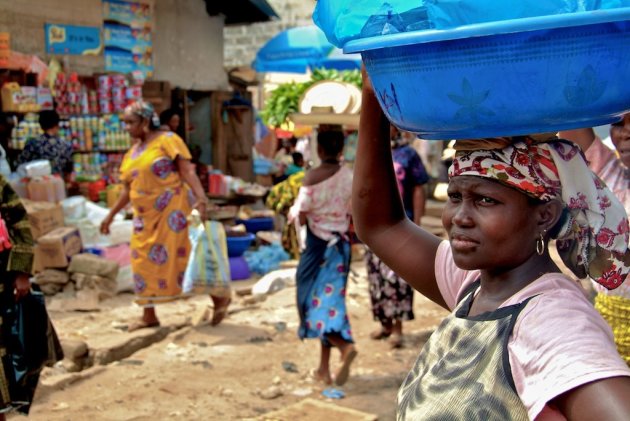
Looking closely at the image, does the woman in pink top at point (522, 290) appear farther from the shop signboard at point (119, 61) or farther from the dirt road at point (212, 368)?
the shop signboard at point (119, 61)

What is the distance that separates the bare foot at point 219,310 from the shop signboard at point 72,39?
4.47 m

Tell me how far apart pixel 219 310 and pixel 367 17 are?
636cm

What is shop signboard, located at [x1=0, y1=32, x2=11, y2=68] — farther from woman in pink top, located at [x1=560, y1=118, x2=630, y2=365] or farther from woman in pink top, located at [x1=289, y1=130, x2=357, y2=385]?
woman in pink top, located at [x1=560, y1=118, x2=630, y2=365]

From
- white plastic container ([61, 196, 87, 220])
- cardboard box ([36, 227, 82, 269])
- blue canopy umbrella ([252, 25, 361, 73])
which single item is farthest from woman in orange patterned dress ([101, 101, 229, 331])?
blue canopy umbrella ([252, 25, 361, 73])

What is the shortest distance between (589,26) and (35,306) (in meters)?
3.75

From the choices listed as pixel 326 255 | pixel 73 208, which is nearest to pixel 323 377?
pixel 326 255

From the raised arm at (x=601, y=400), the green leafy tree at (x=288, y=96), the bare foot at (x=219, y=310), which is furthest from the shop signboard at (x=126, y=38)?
the raised arm at (x=601, y=400)

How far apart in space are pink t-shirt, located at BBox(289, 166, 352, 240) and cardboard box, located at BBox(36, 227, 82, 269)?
338 centimetres

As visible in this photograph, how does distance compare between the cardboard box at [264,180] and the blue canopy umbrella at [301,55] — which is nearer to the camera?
the blue canopy umbrella at [301,55]

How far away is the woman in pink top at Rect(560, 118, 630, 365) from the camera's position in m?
Answer: 2.89

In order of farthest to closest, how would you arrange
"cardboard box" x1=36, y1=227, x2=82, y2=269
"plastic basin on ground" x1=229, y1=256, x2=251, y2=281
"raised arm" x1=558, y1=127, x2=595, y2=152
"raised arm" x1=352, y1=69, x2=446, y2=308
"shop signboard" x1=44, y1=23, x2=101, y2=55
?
1. "shop signboard" x1=44, y1=23, x2=101, y2=55
2. "plastic basin on ground" x1=229, y1=256, x2=251, y2=281
3. "cardboard box" x1=36, y1=227, x2=82, y2=269
4. "raised arm" x1=558, y1=127, x2=595, y2=152
5. "raised arm" x1=352, y1=69, x2=446, y2=308

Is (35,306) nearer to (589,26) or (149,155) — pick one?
(149,155)

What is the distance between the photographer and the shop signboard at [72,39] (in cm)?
1020

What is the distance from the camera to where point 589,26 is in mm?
1376
